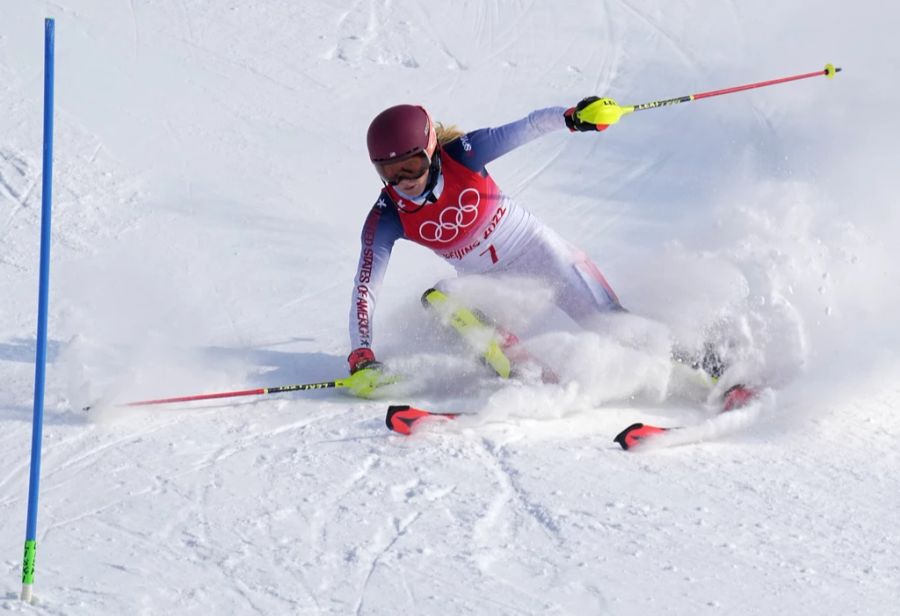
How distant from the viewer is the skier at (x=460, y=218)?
510cm

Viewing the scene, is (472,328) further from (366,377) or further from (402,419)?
(402,419)

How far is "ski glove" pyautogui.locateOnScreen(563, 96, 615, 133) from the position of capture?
5.06m

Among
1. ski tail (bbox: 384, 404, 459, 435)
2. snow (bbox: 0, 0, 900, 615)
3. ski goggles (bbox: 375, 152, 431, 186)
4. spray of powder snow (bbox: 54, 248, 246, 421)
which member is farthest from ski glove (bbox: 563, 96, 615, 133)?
spray of powder snow (bbox: 54, 248, 246, 421)

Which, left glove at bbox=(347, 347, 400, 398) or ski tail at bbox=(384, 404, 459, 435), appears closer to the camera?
ski tail at bbox=(384, 404, 459, 435)

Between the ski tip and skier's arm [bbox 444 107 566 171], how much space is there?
Result: 1.54 metres

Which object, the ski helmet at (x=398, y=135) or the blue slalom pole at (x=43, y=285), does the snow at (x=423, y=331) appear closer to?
the blue slalom pole at (x=43, y=285)

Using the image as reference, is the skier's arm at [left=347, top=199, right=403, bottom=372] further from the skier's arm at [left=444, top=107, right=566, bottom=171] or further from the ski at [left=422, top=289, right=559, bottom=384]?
the skier's arm at [left=444, top=107, right=566, bottom=171]

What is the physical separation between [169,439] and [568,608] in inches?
80.9

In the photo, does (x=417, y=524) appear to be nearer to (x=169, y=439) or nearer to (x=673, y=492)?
(x=673, y=492)

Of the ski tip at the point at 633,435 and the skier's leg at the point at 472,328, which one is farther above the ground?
the skier's leg at the point at 472,328

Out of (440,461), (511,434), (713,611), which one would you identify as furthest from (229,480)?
(713,611)

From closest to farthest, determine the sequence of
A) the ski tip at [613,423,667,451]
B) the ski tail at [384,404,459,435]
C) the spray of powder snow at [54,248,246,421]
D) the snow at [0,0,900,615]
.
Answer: the snow at [0,0,900,615], the ski tip at [613,423,667,451], the ski tail at [384,404,459,435], the spray of powder snow at [54,248,246,421]

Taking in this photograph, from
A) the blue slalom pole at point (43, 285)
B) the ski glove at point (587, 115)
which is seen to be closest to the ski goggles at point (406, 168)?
the ski glove at point (587, 115)

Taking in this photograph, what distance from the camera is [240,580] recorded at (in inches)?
138
